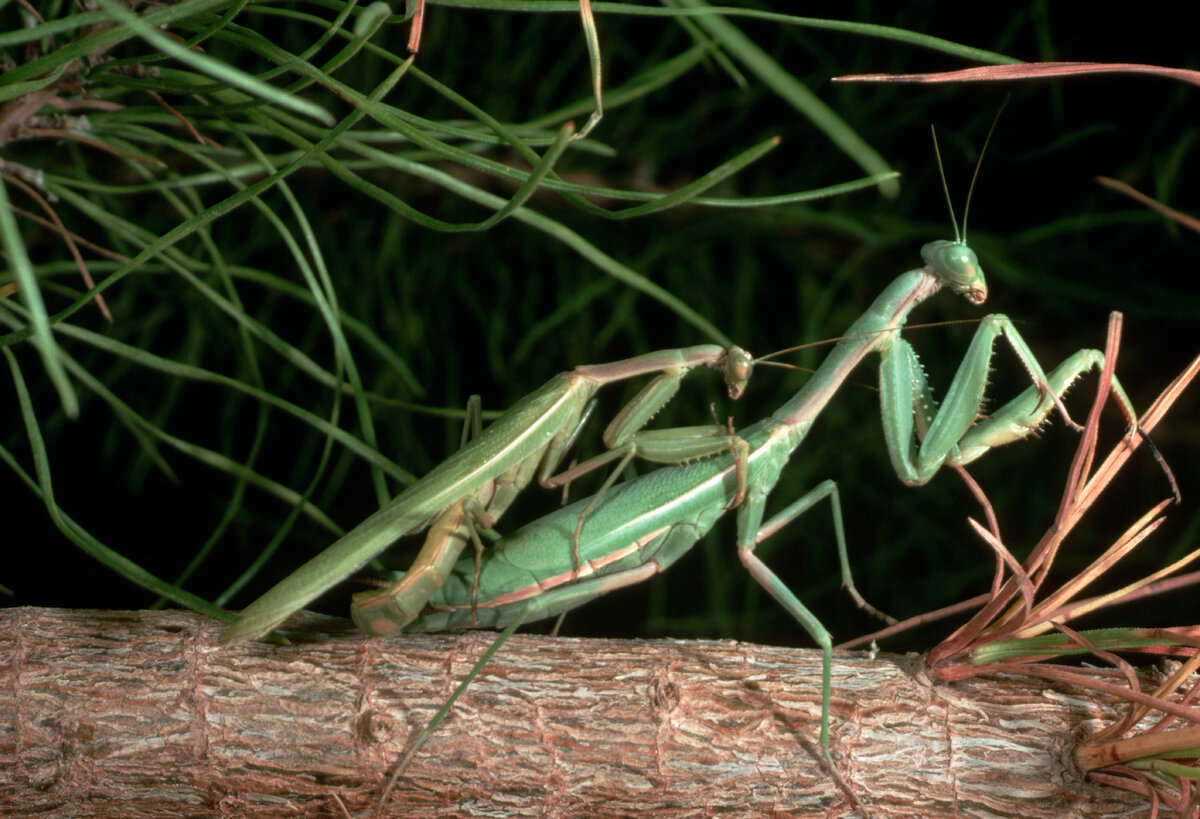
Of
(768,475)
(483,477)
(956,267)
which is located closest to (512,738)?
(483,477)

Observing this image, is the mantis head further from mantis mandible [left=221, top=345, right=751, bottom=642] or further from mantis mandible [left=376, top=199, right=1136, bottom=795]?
mantis mandible [left=221, top=345, right=751, bottom=642]

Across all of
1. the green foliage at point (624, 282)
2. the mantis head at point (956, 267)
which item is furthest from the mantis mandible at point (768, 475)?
the green foliage at point (624, 282)

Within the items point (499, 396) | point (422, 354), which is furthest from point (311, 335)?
point (499, 396)

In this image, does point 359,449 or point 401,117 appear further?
point 359,449

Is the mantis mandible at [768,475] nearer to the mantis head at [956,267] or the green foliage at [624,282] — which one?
the mantis head at [956,267]

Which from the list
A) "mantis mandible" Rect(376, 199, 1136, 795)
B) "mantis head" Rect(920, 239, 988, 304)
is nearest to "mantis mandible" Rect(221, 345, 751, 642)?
"mantis mandible" Rect(376, 199, 1136, 795)

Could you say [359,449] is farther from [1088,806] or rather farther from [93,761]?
[1088,806]

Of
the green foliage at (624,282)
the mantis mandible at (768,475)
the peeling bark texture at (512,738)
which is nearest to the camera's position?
the peeling bark texture at (512,738)

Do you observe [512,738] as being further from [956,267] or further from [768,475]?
[956,267]
